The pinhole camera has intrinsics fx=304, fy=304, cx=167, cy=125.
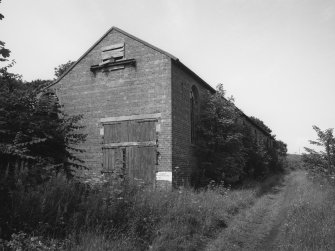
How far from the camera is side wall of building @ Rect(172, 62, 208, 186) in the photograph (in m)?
13.1

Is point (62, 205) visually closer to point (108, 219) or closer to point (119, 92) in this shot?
point (108, 219)

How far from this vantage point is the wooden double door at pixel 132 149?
13.0 metres

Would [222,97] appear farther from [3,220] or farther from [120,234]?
[3,220]

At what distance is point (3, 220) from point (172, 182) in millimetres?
7868

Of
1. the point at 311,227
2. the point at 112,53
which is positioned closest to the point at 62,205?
the point at 311,227

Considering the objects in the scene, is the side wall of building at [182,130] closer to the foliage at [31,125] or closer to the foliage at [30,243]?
the foliage at [31,125]

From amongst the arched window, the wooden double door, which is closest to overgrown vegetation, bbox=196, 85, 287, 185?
the arched window

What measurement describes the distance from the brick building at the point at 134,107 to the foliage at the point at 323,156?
5891mm

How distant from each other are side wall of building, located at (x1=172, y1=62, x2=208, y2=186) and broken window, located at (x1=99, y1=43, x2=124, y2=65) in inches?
109

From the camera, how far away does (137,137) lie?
44.1 feet

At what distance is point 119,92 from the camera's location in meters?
14.3

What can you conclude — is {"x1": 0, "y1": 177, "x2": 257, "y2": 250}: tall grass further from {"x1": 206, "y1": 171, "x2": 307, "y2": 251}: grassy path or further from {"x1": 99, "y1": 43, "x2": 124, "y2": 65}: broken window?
{"x1": 99, "y1": 43, "x2": 124, "y2": 65}: broken window

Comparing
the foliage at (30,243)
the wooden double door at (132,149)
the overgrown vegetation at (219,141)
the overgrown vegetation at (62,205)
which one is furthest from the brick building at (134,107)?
the foliage at (30,243)

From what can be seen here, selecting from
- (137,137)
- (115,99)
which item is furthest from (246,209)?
(115,99)
